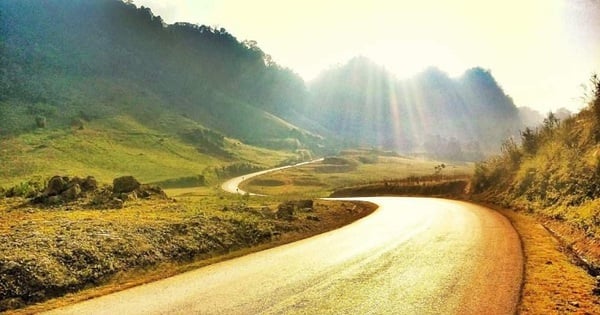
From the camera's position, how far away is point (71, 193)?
68.8ft

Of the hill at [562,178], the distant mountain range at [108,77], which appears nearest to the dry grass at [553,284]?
the hill at [562,178]

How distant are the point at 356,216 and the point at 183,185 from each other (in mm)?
57370

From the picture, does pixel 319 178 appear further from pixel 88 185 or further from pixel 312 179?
pixel 88 185

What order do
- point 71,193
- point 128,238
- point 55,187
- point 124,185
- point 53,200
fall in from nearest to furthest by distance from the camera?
point 128,238 < point 53,200 < point 71,193 < point 55,187 < point 124,185

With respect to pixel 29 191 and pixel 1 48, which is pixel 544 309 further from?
pixel 1 48

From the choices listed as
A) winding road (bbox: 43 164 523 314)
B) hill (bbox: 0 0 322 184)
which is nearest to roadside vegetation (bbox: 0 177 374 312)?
winding road (bbox: 43 164 523 314)

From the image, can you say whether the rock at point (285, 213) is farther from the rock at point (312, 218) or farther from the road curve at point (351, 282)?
the road curve at point (351, 282)

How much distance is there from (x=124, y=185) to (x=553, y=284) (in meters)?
22.1

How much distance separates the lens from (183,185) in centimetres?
7888

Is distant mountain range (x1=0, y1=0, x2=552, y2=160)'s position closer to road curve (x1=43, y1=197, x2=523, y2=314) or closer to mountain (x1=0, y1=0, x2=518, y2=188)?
mountain (x1=0, y1=0, x2=518, y2=188)

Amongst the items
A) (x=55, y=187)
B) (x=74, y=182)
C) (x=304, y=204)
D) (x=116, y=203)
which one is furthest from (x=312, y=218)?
(x=55, y=187)

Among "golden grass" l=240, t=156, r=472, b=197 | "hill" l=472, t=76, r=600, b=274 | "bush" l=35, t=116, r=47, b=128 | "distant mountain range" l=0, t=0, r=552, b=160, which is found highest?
"distant mountain range" l=0, t=0, r=552, b=160

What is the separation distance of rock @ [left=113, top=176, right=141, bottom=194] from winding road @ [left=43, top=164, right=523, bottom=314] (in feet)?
41.7

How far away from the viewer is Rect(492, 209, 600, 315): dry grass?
8.94m
